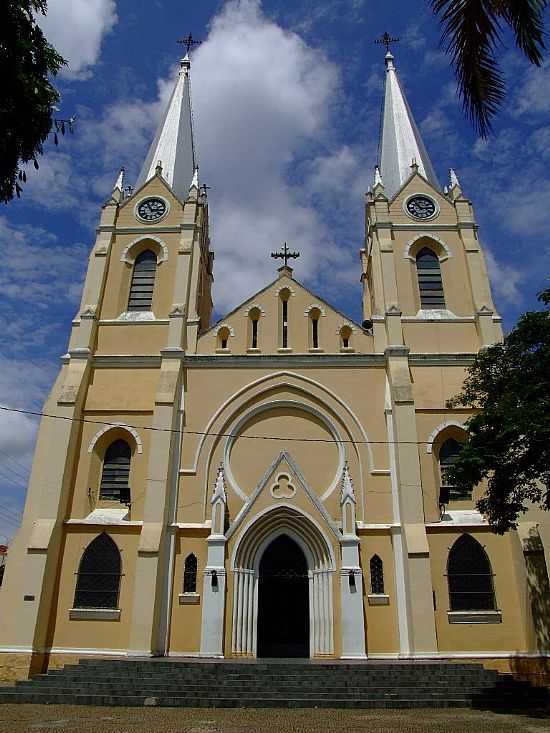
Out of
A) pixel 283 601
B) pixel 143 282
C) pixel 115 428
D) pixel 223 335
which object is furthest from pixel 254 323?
pixel 283 601

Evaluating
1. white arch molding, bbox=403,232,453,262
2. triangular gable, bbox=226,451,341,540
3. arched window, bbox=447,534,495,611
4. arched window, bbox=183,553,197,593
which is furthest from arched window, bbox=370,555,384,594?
white arch molding, bbox=403,232,453,262

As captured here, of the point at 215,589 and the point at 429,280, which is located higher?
the point at 429,280

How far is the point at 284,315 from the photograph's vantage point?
72.6 feet

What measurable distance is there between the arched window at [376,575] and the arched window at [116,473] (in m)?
7.98

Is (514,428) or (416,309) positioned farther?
(416,309)

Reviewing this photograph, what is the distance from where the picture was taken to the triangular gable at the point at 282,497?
17609mm

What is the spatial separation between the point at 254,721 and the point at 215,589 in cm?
675

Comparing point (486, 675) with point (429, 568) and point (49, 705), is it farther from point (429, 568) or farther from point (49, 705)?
point (49, 705)

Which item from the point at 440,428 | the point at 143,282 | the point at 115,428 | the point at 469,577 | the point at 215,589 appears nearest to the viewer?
the point at 215,589

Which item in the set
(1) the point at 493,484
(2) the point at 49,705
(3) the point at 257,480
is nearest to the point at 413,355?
(3) the point at 257,480

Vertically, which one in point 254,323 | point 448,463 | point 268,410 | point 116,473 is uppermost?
point 254,323

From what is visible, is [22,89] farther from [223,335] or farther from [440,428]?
[440,428]

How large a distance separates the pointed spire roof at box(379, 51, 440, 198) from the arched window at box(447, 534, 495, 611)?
1467cm

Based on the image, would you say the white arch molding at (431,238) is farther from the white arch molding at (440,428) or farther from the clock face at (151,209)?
the clock face at (151,209)
